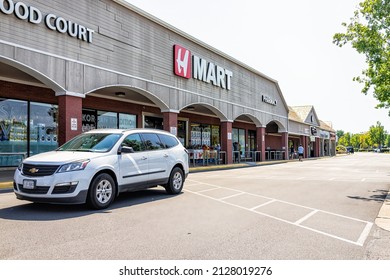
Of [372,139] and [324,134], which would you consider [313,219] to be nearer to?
[324,134]

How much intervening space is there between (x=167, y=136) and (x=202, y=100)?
40.3 feet

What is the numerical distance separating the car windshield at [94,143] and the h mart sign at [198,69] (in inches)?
455

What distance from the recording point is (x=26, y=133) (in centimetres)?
1562

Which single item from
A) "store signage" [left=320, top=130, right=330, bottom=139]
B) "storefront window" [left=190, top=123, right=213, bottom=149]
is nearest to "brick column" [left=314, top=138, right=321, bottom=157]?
"store signage" [left=320, top=130, right=330, bottom=139]

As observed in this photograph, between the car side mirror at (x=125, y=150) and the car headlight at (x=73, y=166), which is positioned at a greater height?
the car side mirror at (x=125, y=150)

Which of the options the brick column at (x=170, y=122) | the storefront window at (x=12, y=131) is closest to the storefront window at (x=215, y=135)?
the brick column at (x=170, y=122)

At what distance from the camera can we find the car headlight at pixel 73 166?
648cm

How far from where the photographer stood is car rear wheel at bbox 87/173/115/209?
6781 millimetres

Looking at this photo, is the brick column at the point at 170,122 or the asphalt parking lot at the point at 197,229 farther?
the brick column at the point at 170,122

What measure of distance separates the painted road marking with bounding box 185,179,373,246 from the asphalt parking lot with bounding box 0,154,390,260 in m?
0.02

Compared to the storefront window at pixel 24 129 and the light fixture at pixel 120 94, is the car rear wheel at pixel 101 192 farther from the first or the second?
the light fixture at pixel 120 94

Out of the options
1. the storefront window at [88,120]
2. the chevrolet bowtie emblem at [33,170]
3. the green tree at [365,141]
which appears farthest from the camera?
the green tree at [365,141]

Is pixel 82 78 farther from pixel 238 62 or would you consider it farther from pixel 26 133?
pixel 238 62

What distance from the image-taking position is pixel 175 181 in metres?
9.43
